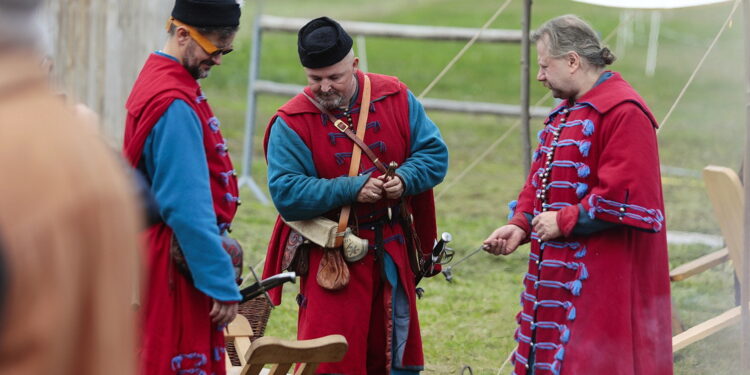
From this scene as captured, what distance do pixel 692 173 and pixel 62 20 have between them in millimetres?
7415

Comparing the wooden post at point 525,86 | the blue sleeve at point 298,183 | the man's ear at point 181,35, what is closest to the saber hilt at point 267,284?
the blue sleeve at point 298,183

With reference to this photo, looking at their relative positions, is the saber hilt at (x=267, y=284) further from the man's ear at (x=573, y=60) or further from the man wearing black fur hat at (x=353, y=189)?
the man's ear at (x=573, y=60)

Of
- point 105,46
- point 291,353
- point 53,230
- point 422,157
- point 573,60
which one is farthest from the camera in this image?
point 105,46

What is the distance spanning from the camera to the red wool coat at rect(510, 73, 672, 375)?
368 cm

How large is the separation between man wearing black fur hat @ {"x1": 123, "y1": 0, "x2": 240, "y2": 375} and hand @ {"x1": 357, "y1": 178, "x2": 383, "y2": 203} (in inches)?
26.5

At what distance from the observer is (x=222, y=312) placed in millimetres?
3281

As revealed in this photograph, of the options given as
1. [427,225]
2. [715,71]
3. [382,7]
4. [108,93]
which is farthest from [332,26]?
[382,7]

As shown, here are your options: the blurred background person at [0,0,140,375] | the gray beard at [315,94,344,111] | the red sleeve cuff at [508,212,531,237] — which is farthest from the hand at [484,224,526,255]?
the blurred background person at [0,0,140,375]

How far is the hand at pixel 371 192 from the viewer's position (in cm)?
398

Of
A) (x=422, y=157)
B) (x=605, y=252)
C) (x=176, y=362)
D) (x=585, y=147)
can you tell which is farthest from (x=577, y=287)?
(x=176, y=362)

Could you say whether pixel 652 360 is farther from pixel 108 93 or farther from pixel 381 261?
pixel 108 93

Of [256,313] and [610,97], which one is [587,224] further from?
[256,313]

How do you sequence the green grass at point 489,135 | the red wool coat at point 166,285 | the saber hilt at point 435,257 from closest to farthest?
the red wool coat at point 166,285 < the saber hilt at point 435,257 < the green grass at point 489,135

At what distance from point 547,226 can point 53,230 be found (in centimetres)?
291
